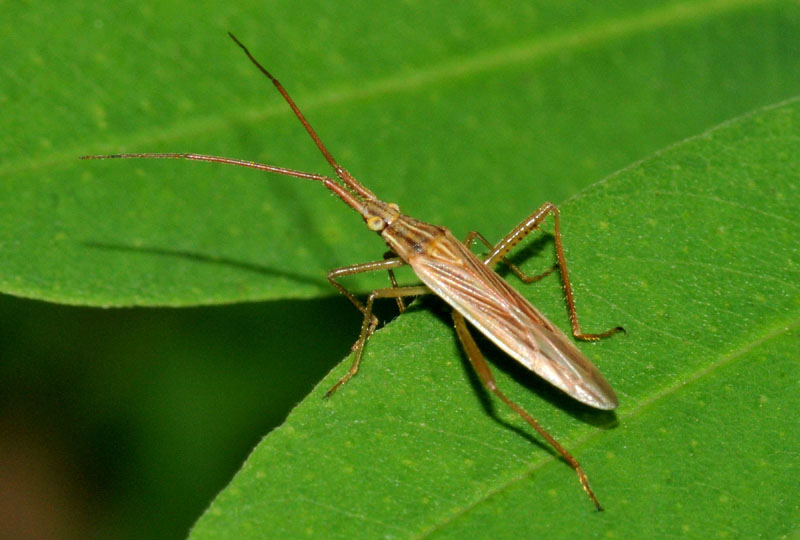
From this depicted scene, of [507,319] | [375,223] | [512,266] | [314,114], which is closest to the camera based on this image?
[507,319]

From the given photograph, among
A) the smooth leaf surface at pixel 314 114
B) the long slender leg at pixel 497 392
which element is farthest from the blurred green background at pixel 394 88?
the long slender leg at pixel 497 392

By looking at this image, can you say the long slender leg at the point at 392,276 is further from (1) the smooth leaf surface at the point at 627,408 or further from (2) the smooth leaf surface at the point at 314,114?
(1) the smooth leaf surface at the point at 627,408

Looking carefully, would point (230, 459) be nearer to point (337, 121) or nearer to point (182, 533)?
point (182, 533)

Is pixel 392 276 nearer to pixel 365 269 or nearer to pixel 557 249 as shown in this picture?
pixel 365 269

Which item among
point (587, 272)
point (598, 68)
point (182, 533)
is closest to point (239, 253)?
point (587, 272)

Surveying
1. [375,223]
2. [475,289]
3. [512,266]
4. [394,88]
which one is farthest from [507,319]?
[394,88]

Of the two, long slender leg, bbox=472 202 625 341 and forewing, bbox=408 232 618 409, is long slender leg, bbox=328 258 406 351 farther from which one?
long slender leg, bbox=472 202 625 341
